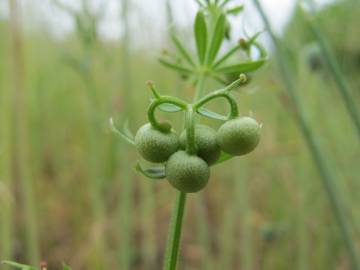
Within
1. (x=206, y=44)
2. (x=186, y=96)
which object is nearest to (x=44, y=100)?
(x=186, y=96)

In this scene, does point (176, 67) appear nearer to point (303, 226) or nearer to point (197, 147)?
point (197, 147)

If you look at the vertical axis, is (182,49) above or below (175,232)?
above

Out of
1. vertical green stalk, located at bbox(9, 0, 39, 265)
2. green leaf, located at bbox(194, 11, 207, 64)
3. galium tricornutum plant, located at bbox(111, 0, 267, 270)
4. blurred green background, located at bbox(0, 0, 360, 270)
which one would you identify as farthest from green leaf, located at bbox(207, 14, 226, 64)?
vertical green stalk, located at bbox(9, 0, 39, 265)

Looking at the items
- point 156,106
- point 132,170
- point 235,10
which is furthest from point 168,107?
point 132,170

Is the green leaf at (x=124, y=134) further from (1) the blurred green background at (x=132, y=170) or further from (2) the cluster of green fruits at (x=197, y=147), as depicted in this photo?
(1) the blurred green background at (x=132, y=170)

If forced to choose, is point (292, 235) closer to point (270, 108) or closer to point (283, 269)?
point (283, 269)

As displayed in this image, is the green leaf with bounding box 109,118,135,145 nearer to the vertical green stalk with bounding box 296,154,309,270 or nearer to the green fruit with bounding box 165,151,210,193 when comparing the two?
the green fruit with bounding box 165,151,210,193

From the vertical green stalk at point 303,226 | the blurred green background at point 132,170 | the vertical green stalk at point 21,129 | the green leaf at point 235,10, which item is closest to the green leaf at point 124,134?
the green leaf at point 235,10
